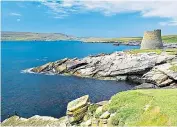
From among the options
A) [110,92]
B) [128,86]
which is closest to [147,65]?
[128,86]

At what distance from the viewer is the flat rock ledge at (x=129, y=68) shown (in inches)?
2943

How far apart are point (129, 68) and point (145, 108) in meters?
63.0

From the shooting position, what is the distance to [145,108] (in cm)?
2436

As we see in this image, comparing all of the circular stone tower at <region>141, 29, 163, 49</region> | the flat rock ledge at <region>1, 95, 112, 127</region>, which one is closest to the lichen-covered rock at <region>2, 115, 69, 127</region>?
the flat rock ledge at <region>1, 95, 112, 127</region>

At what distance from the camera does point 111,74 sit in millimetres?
88000

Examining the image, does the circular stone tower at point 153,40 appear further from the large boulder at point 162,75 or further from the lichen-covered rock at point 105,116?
the lichen-covered rock at point 105,116

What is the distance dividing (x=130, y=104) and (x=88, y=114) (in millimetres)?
4994

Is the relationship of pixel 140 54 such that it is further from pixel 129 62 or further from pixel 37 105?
pixel 37 105

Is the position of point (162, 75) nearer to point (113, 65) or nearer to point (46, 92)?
point (113, 65)

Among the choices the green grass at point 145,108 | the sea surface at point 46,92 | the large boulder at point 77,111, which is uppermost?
the green grass at point 145,108

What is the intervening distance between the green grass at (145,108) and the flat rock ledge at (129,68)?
46.0m

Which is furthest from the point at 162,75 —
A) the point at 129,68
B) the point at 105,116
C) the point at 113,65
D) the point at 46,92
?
the point at 105,116

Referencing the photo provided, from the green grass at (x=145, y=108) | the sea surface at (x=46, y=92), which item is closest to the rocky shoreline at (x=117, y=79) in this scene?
the green grass at (x=145, y=108)

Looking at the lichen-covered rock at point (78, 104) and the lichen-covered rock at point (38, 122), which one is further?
the lichen-covered rock at point (38, 122)
